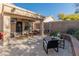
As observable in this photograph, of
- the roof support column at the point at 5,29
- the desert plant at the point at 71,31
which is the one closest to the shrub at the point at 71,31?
the desert plant at the point at 71,31

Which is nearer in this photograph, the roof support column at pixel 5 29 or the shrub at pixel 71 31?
the roof support column at pixel 5 29

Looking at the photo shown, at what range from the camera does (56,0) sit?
4863mm

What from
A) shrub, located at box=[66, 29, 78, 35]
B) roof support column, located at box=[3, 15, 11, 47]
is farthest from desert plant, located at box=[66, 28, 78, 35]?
roof support column, located at box=[3, 15, 11, 47]

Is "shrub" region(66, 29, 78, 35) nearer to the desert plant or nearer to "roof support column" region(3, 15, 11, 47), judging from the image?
the desert plant

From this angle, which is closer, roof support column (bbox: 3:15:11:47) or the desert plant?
roof support column (bbox: 3:15:11:47)

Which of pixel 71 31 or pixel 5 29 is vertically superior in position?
pixel 5 29

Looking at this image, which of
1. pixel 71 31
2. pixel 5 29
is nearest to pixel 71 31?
pixel 71 31

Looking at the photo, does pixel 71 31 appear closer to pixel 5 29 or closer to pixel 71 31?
pixel 71 31

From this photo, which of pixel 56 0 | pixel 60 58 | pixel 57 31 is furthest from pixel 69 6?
pixel 60 58

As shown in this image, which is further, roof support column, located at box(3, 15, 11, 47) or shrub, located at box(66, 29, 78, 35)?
shrub, located at box(66, 29, 78, 35)

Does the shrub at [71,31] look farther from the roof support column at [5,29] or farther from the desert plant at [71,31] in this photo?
the roof support column at [5,29]

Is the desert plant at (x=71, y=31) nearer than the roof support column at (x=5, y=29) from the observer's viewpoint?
No

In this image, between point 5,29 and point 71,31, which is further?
point 71,31

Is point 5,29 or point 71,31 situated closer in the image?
point 5,29
